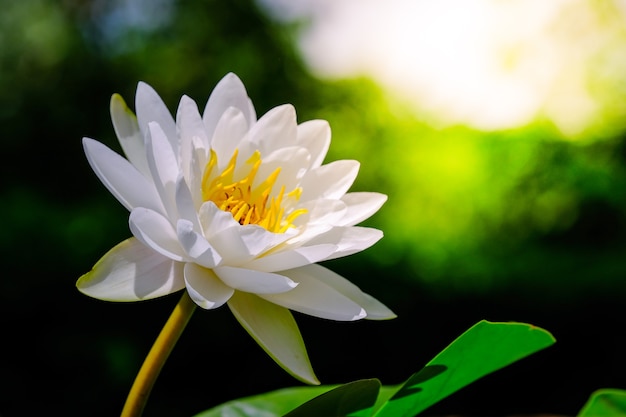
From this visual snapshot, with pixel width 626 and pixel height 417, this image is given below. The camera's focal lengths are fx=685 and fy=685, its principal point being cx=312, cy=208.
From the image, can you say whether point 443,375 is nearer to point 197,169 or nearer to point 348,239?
point 348,239

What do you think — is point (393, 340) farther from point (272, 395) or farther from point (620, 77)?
point (620, 77)

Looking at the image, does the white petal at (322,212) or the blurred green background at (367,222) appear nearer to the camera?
the white petal at (322,212)

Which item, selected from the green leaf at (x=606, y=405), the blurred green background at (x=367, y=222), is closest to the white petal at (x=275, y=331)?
the green leaf at (x=606, y=405)

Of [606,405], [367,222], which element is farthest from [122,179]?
[367,222]

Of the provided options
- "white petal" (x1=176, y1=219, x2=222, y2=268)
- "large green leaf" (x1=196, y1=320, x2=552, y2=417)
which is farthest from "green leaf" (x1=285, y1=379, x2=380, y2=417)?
"white petal" (x1=176, y1=219, x2=222, y2=268)

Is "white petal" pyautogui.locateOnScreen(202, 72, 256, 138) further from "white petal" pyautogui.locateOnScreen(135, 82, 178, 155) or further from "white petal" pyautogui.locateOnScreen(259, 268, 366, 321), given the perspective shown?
"white petal" pyautogui.locateOnScreen(259, 268, 366, 321)

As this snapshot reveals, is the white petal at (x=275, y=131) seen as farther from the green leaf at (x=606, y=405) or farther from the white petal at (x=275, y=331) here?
the green leaf at (x=606, y=405)
